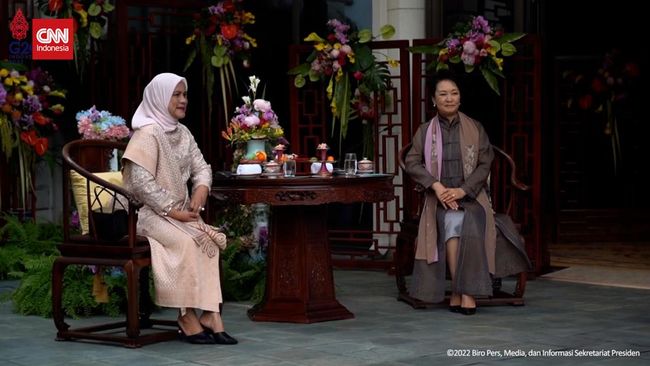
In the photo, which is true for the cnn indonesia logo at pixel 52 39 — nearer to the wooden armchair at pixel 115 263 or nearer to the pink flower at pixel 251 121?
the pink flower at pixel 251 121

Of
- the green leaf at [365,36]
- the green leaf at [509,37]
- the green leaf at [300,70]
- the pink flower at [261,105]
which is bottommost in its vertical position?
the pink flower at [261,105]

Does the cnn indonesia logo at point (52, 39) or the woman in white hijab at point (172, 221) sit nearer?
the woman in white hijab at point (172, 221)

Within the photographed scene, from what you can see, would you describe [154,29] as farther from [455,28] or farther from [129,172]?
[129,172]

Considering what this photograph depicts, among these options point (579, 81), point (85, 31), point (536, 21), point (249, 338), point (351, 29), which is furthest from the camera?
point (579, 81)

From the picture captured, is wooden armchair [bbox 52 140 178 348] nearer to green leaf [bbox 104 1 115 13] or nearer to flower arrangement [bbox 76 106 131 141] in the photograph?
flower arrangement [bbox 76 106 131 141]

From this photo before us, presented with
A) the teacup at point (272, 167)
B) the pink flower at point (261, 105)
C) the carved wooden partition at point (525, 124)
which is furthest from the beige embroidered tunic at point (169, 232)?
the carved wooden partition at point (525, 124)

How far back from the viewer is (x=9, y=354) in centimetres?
606

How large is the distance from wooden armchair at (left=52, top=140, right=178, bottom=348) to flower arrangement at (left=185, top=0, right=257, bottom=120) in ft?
9.78

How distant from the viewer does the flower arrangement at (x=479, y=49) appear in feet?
28.7

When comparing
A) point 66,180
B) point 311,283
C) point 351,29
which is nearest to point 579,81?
point 351,29

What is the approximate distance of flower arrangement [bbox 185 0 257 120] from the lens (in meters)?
9.73

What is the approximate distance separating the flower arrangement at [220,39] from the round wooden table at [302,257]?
282cm

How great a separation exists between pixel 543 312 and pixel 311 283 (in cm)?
135

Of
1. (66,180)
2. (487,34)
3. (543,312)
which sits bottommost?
(543,312)
